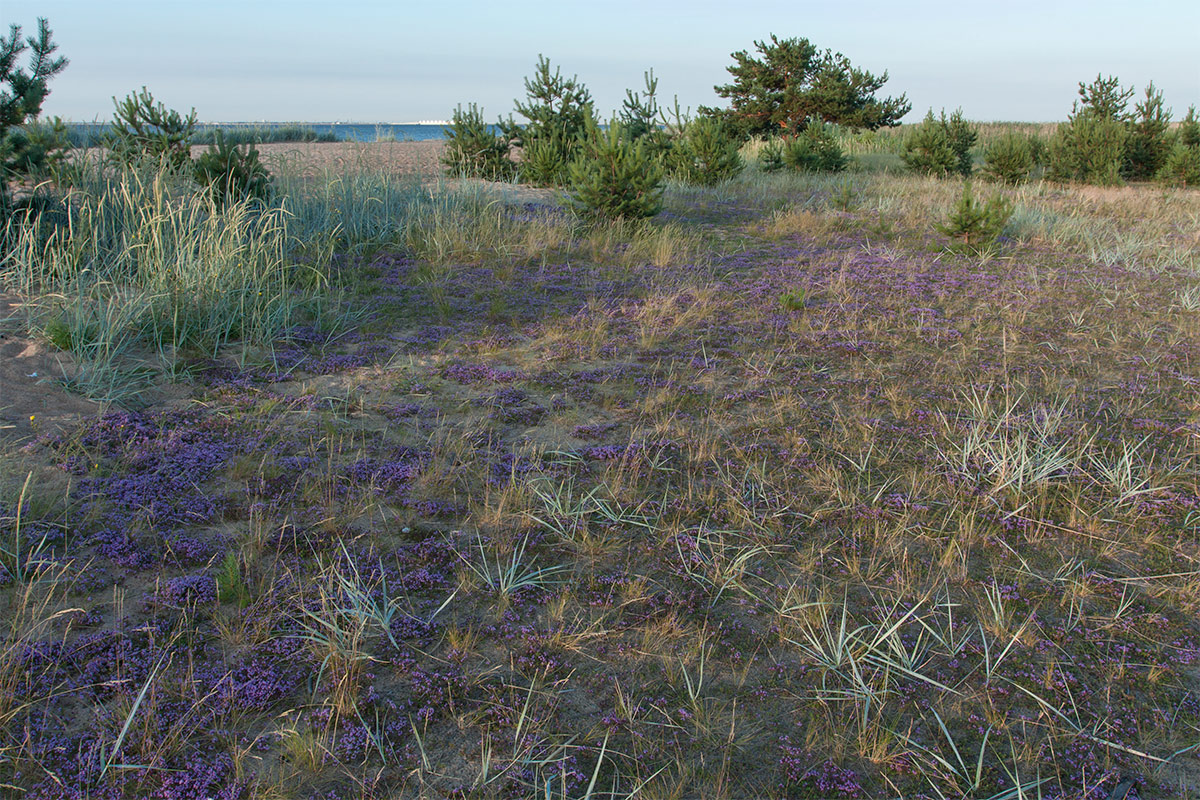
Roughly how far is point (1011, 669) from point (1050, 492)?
1.88m

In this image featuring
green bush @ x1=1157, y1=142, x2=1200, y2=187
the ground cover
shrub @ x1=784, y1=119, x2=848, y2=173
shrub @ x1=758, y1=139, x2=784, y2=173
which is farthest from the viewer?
shrub @ x1=758, y1=139, x2=784, y2=173

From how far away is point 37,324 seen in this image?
5.71 metres

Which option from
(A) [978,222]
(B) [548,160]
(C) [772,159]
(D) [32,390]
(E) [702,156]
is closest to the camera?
(D) [32,390]

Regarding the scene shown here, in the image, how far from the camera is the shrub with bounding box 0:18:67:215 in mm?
7102

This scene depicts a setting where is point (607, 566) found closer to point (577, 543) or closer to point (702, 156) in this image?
point (577, 543)

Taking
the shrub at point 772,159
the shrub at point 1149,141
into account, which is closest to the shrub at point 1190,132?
the shrub at point 1149,141

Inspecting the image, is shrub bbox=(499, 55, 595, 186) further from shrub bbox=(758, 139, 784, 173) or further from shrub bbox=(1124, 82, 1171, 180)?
shrub bbox=(1124, 82, 1171, 180)

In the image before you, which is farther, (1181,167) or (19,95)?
(1181,167)

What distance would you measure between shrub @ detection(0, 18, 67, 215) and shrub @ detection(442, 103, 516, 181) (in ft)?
30.2

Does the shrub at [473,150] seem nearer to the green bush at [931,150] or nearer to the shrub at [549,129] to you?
the shrub at [549,129]

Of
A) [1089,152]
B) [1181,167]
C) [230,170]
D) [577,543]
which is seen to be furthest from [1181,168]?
[577,543]

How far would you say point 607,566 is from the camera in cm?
371

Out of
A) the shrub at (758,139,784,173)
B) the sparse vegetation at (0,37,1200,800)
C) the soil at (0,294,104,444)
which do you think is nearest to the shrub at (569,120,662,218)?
the sparse vegetation at (0,37,1200,800)

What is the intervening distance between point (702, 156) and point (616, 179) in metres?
7.06
